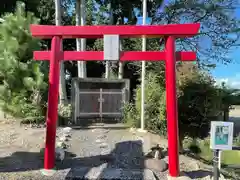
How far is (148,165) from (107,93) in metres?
6.34

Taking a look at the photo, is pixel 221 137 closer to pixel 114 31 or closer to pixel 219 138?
pixel 219 138

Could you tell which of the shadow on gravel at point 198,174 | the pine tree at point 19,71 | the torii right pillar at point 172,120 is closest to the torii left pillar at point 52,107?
the torii right pillar at point 172,120

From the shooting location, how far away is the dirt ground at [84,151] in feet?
21.7

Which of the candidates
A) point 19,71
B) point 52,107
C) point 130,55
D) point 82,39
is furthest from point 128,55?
point 82,39

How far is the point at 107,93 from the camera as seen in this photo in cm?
1300

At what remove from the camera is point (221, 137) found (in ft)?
17.0

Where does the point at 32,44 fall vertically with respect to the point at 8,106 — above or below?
above

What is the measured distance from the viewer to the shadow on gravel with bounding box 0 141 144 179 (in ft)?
21.3

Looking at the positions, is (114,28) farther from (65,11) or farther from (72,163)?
(65,11)

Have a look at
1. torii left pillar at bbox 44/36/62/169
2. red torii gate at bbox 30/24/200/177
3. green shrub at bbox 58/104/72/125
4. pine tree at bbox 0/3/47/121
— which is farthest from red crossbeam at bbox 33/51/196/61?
green shrub at bbox 58/104/72/125

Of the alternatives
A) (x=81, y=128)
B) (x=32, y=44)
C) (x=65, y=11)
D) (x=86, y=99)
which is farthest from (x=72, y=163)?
(x=65, y=11)

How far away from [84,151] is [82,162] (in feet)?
3.08

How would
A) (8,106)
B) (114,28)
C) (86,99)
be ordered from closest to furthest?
(114,28)
(8,106)
(86,99)

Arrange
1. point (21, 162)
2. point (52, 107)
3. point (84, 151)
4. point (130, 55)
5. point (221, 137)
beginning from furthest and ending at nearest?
point (84, 151) → point (21, 162) → point (130, 55) → point (52, 107) → point (221, 137)
